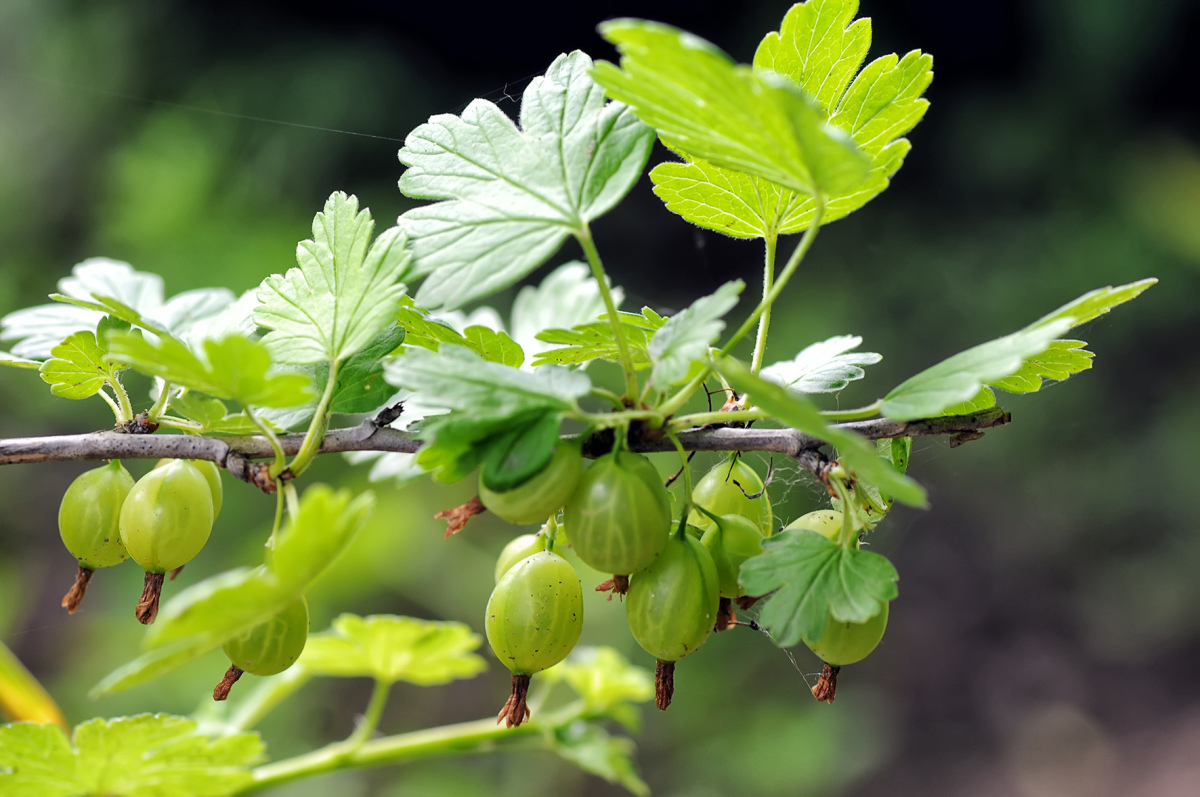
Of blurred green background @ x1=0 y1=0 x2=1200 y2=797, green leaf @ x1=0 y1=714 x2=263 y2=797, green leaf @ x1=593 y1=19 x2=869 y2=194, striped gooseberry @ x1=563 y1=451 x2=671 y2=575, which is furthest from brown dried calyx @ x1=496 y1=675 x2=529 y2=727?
blurred green background @ x1=0 y1=0 x2=1200 y2=797

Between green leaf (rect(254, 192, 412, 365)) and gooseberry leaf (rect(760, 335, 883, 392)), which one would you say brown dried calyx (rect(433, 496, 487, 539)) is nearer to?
green leaf (rect(254, 192, 412, 365))

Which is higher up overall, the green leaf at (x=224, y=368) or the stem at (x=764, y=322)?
the green leaf at (x=224, y=368)

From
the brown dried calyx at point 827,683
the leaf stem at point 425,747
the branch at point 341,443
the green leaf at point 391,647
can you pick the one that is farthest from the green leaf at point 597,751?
the branch at point 341,443

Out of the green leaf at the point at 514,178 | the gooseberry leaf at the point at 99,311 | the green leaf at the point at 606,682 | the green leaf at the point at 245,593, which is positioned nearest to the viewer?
the green leaf at the point at 245,593

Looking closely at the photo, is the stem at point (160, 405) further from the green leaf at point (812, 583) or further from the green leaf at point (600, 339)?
the green leaf at point (812, 583)

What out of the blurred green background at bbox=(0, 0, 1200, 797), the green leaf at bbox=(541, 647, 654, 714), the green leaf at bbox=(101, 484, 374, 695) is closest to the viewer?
the green leaf at bbox=(101, 484, 374, 695)

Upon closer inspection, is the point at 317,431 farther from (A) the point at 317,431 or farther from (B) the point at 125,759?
(B) the point at 125,759
